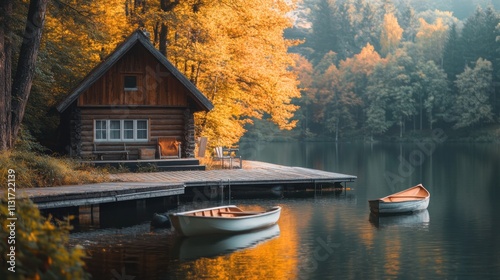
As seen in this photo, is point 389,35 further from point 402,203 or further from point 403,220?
point 403,220

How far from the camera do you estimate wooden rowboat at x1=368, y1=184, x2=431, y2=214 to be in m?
29.7

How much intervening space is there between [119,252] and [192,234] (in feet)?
10.6

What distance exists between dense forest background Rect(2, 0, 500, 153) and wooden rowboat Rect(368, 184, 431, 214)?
13.4 m

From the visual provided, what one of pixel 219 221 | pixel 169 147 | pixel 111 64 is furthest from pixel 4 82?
pixel 169 147

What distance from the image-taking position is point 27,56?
29750 millimetres

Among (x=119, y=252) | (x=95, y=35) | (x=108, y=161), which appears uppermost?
(x=95, y=35)

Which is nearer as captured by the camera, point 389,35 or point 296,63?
point 296,63

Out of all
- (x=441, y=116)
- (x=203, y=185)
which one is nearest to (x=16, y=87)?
(x=203, y=185)

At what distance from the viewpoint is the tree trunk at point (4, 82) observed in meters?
28.4

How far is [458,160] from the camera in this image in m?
61.7

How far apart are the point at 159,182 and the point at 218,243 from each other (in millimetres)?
7687

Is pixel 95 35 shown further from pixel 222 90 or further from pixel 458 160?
pixel 458 160

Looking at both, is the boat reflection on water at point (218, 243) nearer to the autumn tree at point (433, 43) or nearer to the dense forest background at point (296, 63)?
the dense forest background at point (296, 63)

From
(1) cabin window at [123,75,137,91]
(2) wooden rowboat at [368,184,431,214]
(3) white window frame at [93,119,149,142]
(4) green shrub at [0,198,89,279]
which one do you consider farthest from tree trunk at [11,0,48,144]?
(4) green shrub at [0,198,89,279]
